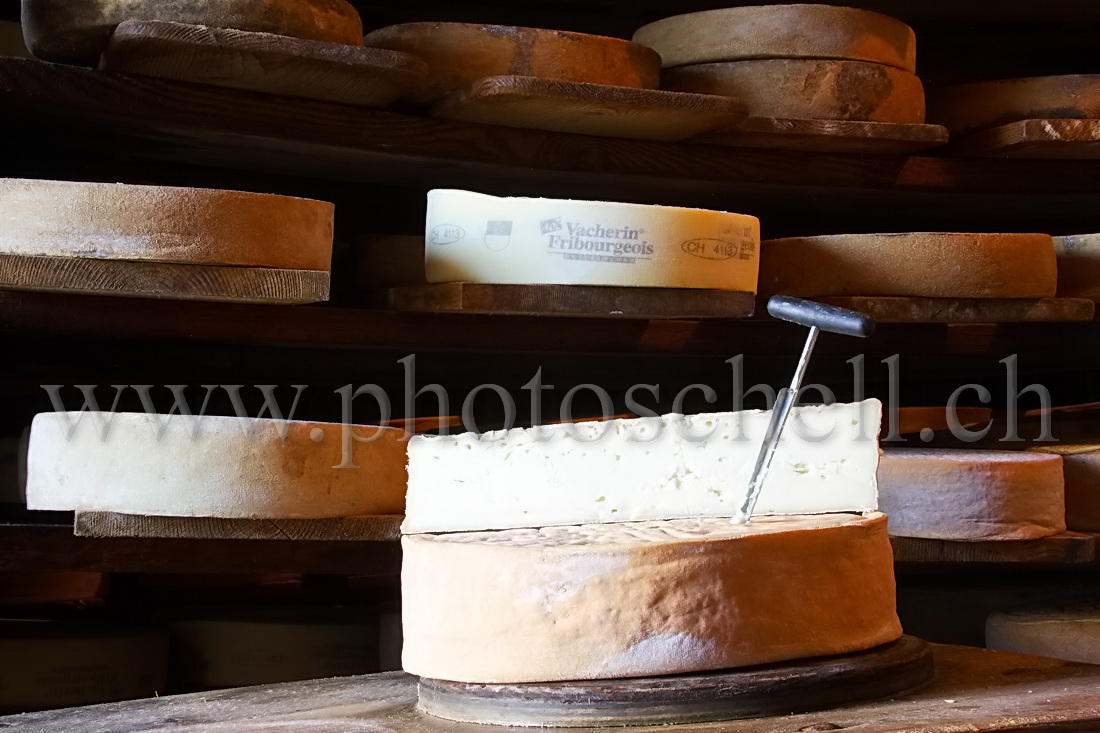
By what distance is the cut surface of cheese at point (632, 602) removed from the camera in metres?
1.43

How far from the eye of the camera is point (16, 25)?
248 cm

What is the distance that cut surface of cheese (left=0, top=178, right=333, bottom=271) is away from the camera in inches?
72.0

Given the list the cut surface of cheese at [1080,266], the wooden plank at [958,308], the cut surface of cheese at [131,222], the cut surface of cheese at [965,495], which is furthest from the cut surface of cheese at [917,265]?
the cut surface of cheese at [131,222]

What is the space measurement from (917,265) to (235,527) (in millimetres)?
1349

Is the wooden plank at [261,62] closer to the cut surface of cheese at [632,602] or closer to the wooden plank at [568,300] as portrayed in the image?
the wooden plank at [568,300]

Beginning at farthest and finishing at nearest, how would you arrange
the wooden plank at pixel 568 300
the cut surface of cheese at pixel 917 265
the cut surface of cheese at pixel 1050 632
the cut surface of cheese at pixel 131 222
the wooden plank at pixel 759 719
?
the cut surface of cheese at pixel 917 265 → the cut surface of cheese at pixel 1050 632 → the wooden plank at pixel 568 300 → the cut surface of cheese at pixel 131 222 → the wooden plank at pixel 759 719

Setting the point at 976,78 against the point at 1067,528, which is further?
the point at 976,78

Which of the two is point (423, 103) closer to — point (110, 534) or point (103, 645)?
point (110, 534)

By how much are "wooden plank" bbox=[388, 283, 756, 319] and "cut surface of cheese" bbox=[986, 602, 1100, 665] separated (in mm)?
847

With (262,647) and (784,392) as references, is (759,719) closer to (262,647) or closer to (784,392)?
(784,392)

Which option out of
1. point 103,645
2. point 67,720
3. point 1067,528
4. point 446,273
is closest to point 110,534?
point 67,720

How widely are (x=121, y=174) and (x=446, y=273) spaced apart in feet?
2.63

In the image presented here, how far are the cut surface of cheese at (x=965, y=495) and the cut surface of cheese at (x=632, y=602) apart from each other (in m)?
0.83

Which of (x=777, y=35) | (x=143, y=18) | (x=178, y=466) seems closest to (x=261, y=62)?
(x=143, y=18)
